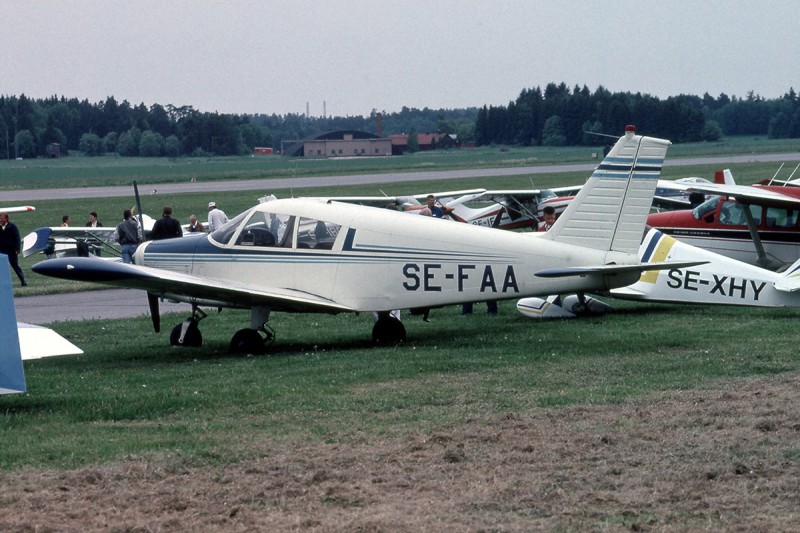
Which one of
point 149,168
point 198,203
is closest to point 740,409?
point 198,203

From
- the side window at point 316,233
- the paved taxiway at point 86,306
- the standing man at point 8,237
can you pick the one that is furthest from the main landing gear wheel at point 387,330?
the standing man at point 8,237

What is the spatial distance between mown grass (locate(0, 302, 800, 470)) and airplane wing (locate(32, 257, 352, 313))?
61 centimetres

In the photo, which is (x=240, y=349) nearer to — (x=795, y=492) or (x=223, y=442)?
(x=223, y=442)

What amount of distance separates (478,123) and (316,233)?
127 meters

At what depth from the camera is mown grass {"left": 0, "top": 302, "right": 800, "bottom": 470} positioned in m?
8.37

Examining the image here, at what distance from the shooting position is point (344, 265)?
13273 millimetres

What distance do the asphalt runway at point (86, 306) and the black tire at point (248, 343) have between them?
185 inches

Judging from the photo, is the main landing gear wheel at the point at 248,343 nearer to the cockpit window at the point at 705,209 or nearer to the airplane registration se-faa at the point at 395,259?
the airplane registration se-faa at the point at 395,259

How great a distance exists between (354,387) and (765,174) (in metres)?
56.9

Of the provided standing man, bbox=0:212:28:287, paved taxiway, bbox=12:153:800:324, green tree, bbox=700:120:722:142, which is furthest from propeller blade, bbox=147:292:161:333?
green tree, bbox=700:120:722:142

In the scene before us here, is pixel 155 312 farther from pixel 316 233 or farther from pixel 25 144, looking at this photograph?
pixel 25 144

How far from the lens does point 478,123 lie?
139 m

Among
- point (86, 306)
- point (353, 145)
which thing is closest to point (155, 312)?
point (86, 306)

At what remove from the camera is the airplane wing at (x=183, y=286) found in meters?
12.1
